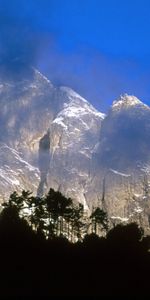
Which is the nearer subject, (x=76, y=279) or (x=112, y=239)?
(x=76, y=279)

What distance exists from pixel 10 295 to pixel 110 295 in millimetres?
10043

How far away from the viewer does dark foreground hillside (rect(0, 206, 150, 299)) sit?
154ft

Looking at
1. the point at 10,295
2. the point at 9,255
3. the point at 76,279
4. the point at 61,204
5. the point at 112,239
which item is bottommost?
the point at 10,295

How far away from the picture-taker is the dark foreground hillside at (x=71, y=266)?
46938 millimetres

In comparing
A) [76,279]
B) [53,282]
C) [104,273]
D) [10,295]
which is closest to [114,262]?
[104,273]

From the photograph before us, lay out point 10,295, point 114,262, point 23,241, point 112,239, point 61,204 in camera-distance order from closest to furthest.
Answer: point 10,295
point 114,262
point 23,241
point 112,239
point 61,204

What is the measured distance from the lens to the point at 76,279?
51844 mm

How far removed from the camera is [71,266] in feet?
191

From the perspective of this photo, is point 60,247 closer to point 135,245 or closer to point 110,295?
point 135,245

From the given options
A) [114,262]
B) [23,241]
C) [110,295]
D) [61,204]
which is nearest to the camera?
[110,295]

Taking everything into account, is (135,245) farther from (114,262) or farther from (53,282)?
(53,282)

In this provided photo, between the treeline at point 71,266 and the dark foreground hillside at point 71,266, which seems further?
the dark foreground hillside at point 71,266

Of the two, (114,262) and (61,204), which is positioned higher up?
(61,204)

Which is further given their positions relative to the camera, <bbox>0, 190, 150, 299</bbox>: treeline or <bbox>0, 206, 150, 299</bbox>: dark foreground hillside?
<bbox>0, 206, 150, 299</bbox>: dark foreground hillside
